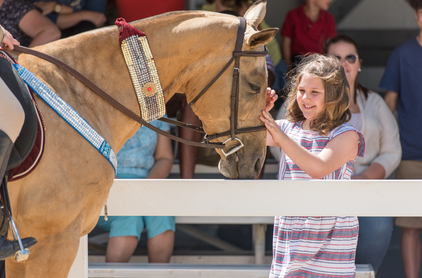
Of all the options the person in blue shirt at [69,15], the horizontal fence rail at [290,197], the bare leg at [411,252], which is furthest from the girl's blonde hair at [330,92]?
the person in blue shirt at [69,15]

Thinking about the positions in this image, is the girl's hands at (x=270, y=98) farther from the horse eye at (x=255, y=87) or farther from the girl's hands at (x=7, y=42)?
the girl's hands at (x=7, y=42)

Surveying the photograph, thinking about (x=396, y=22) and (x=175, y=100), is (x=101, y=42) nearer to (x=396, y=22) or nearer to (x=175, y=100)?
(x=175, y=100)

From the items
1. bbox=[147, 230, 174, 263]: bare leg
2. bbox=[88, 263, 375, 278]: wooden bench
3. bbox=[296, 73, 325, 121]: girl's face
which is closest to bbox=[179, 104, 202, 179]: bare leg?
bbox=[147, 230, 174, 263]: bare leg

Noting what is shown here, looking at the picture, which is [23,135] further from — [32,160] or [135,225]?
[135,225]

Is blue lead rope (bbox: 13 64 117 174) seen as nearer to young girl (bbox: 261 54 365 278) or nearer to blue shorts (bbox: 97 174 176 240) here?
young girl (bbox: 261 54 365 278)

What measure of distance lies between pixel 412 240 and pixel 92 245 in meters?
2.78

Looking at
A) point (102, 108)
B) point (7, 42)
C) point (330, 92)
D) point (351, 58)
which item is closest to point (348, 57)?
point (351, 58)

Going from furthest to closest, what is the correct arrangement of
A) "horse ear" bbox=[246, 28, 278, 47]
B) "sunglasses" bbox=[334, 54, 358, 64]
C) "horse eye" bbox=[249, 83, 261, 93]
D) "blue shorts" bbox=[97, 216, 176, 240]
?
"sunglasses" bbox=[334, 54, 358, 64]
"blue shorts" bbox=[97, 216, 176, 240]
"horse eye" bbox=[249, 83, 261, 93]
"horse ear" bbox=[246, 28, 278, 47]

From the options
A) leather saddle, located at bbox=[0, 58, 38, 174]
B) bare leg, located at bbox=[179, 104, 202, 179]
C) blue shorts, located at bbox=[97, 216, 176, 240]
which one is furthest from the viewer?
bare leg, located at bbox=[179, 104, 202, 179]

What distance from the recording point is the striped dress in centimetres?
215

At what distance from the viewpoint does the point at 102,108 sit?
1.84 m

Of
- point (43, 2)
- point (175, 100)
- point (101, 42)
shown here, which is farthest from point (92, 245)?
point (101, 42)

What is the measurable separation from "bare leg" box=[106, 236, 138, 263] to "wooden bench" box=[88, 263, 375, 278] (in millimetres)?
138

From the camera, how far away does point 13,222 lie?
1.54 metres
